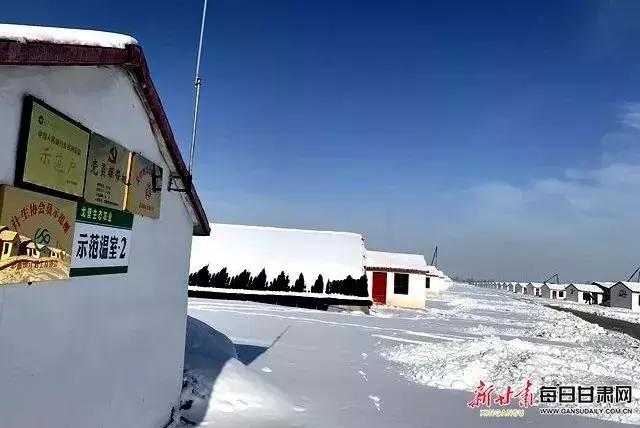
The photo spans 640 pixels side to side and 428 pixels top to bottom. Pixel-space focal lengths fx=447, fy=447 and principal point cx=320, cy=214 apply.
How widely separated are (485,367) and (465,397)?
2134 millimetres

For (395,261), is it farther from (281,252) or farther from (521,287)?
(521,287)

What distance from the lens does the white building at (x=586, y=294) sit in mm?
72938

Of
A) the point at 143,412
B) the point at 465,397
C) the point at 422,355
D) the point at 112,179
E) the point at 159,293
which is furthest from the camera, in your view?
the point at 422,355

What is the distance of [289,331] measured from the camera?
649 inches

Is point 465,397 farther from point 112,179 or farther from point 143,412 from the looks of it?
point 112,179

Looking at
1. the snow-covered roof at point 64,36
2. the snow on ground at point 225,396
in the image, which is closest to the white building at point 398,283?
the snow on ground at point 225,396

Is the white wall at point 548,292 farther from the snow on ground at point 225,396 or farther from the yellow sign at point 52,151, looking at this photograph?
the yellow sign at point 52,151

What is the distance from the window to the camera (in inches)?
1272

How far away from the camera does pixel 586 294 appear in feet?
248

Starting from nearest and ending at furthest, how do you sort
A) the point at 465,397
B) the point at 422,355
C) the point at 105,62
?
the point at 105,62, the point at 465,397, the point at 422,355

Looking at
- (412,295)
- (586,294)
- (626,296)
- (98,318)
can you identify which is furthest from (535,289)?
(98,318)

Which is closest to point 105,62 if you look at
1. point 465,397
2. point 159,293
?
point 159,293

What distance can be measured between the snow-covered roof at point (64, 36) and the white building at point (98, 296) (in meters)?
0.01

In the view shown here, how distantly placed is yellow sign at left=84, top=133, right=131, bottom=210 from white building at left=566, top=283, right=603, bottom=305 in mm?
82925
